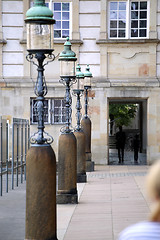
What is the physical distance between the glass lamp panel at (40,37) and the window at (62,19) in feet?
58.4

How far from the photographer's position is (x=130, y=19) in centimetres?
2583

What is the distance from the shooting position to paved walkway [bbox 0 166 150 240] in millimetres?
9555

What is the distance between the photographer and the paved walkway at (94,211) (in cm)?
955

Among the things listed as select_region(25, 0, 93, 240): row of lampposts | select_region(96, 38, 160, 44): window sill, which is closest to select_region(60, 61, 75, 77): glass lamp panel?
select_region(25, 0, 93, 240): row of lampposts

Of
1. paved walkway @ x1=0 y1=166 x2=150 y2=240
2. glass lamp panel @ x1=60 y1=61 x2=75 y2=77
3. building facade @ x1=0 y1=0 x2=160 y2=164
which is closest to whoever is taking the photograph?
paved walkway @ x1=0 y1=166 x2=150 y2=240

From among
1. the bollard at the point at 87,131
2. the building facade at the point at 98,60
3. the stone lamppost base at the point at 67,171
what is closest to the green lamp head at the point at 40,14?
the stone lamppost base at the point at 67,171

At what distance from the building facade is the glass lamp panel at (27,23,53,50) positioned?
1708 centimetres

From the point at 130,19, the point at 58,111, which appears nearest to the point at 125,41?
the point at 130,19

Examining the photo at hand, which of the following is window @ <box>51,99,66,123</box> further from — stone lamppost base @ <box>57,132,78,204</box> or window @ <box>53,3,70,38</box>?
stone lamppost base @ <box>57,132,78,204</box>

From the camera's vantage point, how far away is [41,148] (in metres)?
7.88

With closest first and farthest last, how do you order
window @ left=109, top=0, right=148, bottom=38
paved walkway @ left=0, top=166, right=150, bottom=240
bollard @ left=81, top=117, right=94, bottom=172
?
1. paved walkway @ left=0, top=166, right=150, bottom=240
2. bollard @ left=81, top=117, right=94, bottom=172
3. window @ left=109, top=0, right=148, bottom=38

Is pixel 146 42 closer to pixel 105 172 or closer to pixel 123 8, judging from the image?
pixel 123 8

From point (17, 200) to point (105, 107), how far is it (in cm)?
1191

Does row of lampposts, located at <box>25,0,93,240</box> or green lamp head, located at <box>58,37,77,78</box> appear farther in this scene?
green lamp head, located at <box>58,37,77,78</box>
